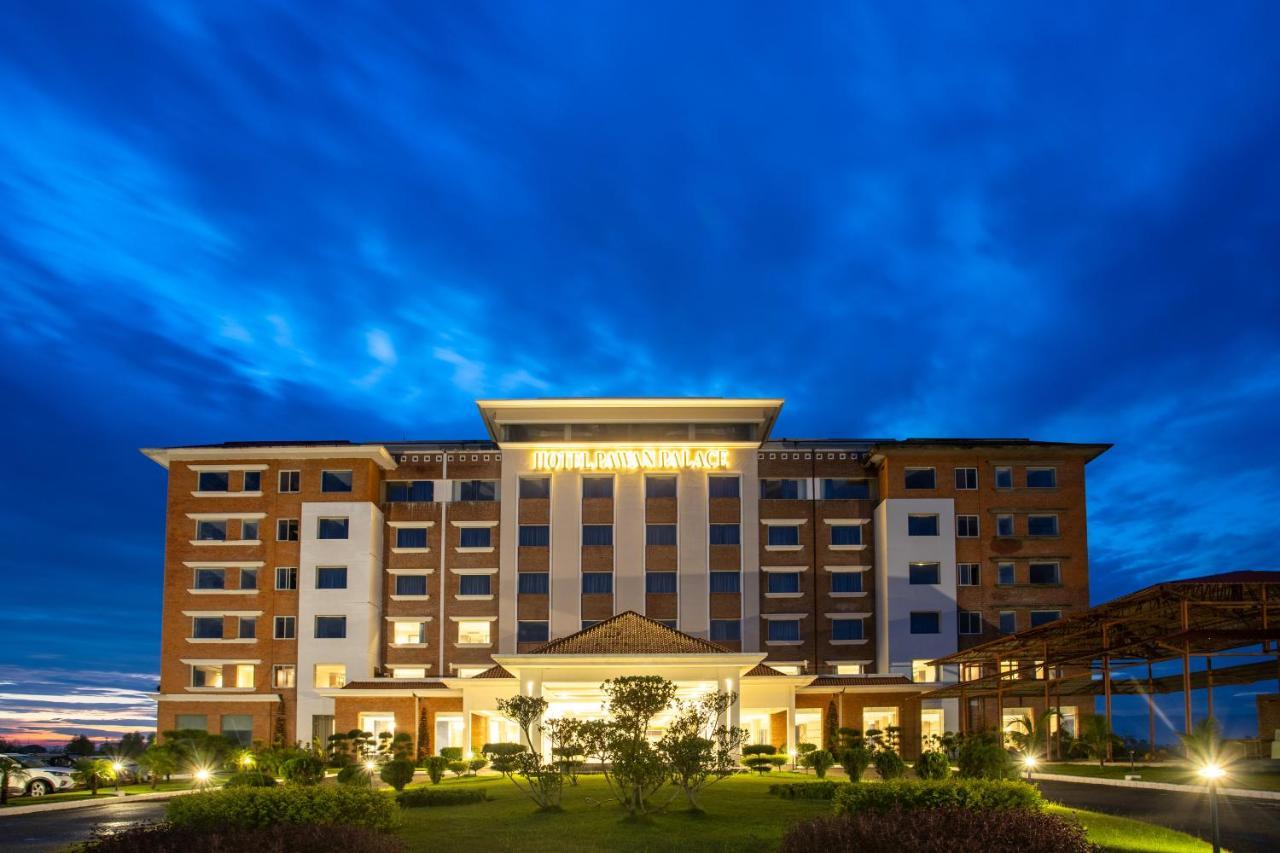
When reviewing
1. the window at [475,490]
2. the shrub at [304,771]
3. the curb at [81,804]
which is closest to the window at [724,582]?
the window at [475,490]

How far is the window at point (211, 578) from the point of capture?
6075cm

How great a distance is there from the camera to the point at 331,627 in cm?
5944

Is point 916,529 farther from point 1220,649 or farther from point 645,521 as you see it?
point 1220,649

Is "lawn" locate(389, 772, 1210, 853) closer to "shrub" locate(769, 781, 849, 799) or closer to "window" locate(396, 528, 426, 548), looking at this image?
"shrub" locate(769, 781, 849, 799)

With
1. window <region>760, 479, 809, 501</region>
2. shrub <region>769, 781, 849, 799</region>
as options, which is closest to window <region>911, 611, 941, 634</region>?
window <region>760, 479, 809, 501</region>

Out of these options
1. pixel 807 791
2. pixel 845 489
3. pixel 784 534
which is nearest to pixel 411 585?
pixel 784 534

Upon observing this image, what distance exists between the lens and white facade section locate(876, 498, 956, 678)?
58.7 meters

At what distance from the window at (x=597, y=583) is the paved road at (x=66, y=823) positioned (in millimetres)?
28532

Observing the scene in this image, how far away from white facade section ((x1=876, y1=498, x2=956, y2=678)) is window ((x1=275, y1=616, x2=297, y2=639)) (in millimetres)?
29473

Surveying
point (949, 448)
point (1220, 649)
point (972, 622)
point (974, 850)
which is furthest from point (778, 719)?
point (974, 850)

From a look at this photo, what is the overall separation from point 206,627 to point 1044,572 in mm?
42567

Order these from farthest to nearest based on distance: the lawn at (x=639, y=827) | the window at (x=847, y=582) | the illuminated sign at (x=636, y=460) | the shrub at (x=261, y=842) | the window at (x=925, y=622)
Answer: the window at (x=847, y=582), the illuminated sign at (x=636, y=460), the window at (x=925, y=622), the lawn at (x=639, y=827), the shrub at (x=261, y=842)

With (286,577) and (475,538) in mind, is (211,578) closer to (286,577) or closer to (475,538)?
(286,577)

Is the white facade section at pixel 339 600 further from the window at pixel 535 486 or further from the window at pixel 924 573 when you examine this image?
the window at pixel 924 573
